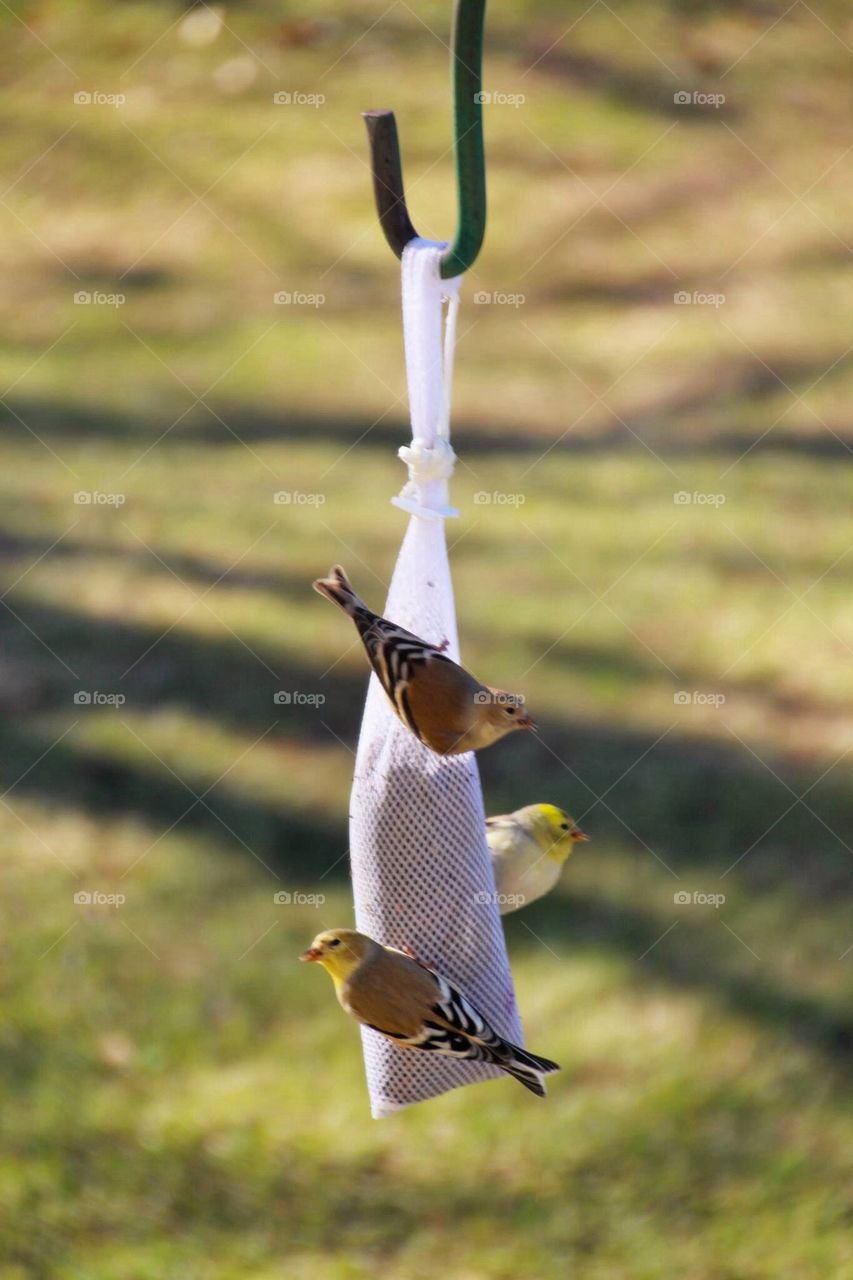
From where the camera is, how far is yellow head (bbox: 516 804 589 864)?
90.0 inches

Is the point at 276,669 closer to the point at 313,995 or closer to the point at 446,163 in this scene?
the point at 313,995

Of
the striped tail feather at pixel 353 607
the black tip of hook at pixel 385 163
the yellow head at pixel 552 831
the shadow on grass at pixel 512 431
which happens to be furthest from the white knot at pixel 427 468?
the shadow on grass at pixel 512 431

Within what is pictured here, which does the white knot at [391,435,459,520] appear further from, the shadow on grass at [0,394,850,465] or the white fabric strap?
the shadow on grass at [0,394,850,465]

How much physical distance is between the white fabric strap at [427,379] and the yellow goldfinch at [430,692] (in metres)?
0.14

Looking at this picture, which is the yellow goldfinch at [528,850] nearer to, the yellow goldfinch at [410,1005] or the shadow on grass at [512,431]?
the yellow goldfinch at [410,1005]

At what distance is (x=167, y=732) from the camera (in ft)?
15.2

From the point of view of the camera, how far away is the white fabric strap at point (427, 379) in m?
1.76

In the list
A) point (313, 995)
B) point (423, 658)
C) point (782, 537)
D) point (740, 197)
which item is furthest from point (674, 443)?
point (423, 658)

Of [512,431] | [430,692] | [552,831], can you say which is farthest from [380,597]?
[430,692]

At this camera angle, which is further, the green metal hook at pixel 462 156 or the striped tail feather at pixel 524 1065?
the striped tail feather at pixel 524 1065

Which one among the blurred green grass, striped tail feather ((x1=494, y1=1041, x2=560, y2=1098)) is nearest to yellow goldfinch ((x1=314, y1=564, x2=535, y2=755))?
striped tail feather ((x1=494, y1=1041, x2=560, y2=1098))

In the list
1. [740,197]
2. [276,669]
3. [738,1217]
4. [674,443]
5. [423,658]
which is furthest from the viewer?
[740,197]

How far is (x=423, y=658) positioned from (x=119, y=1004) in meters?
2.62

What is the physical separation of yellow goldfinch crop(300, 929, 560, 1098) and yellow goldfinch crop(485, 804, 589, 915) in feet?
1.13
